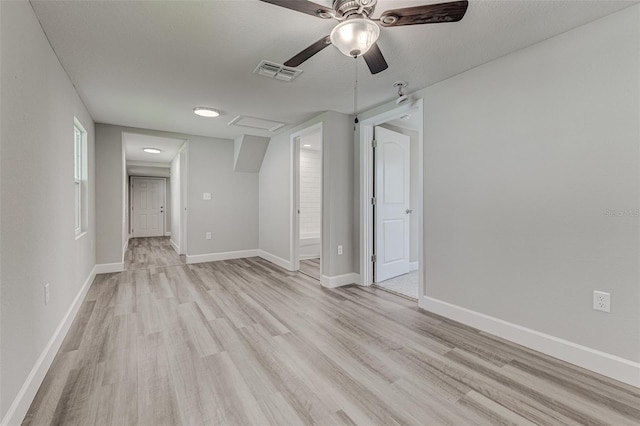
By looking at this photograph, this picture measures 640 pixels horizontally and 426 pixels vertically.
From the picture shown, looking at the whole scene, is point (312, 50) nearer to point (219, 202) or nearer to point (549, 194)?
point (549, 194)

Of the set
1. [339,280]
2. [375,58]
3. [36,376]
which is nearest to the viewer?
[36,376]

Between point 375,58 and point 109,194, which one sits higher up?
point 375,58

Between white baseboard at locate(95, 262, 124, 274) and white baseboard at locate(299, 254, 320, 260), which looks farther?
white baseboard at locate(299, 254, 320, 260)

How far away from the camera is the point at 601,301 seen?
5.95ft

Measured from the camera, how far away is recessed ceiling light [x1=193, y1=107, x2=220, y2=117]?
348 centimetres

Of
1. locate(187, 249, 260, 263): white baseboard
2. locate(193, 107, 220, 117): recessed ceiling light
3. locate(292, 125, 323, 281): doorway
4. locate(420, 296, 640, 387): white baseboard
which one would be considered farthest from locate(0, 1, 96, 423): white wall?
locate(292, 125, 323, 281): doorway

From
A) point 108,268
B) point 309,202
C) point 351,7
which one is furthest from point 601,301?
point 108,268

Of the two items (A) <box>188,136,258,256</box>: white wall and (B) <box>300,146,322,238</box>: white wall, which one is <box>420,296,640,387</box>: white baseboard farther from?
(A) <box>188,136,258,256</box>: white wall

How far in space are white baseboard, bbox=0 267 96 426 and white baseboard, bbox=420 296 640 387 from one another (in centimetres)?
296

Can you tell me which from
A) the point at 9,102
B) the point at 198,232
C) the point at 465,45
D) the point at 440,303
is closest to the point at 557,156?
the point at 465,45

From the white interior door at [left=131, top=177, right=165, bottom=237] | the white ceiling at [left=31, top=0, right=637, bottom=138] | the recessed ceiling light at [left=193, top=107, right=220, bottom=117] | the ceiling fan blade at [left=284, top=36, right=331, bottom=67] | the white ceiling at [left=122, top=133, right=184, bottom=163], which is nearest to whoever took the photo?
the ceiling fan blade at [left=284, top=36, right=331, bottom=67]

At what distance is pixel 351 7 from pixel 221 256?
4705 mm

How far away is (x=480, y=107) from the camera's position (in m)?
2.43

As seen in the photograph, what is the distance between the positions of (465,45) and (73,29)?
2.74 metres
